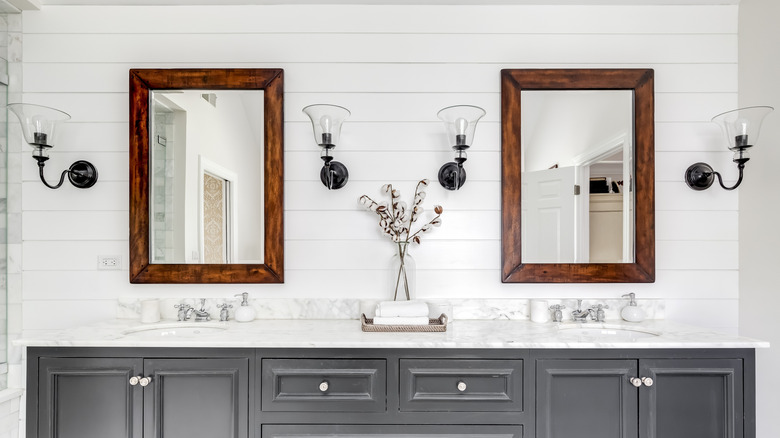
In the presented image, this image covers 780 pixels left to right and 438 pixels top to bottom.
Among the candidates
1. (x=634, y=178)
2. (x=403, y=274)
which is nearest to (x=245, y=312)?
(x=403, y=274)

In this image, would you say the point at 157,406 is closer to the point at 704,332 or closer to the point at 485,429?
the point at 485,429

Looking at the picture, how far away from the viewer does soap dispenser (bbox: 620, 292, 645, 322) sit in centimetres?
188

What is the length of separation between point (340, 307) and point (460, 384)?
0.71 meters

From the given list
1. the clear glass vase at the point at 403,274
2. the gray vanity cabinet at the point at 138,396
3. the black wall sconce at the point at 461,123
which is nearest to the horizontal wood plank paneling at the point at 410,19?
the black wall sconce at the point at 461,123

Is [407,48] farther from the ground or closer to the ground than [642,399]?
farther from the ground

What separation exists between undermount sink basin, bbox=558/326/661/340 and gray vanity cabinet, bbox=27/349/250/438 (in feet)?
4.27

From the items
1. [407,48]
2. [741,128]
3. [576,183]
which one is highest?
[407,48]

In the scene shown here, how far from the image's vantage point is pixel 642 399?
1.48 metres

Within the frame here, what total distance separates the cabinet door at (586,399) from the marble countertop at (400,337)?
9cm

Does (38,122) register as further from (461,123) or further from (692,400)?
(692,400)

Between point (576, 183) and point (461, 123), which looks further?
point (576, 183)

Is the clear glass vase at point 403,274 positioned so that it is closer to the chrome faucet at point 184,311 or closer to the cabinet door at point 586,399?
the cabinet door at point 586,399

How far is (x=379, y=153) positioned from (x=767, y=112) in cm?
165

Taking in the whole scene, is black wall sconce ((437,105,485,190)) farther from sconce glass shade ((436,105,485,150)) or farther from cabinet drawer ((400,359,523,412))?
cabinet drawer ((400,359,523,412))
